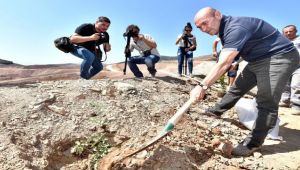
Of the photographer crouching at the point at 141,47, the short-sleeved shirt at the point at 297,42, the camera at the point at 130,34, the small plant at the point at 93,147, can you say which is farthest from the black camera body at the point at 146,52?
the small plant at the point at 93,147

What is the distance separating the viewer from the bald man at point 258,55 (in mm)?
3330

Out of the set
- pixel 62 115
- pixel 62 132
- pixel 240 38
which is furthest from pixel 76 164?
pixel 240 38

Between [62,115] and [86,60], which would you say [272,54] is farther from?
[86,60]

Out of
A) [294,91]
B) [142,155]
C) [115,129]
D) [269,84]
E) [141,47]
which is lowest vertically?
[142,155]

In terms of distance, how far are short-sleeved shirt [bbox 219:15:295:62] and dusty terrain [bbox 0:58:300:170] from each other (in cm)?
113

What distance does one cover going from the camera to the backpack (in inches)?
226

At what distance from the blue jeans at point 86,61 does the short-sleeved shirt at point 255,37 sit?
112 inches

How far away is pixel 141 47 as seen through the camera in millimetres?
6727

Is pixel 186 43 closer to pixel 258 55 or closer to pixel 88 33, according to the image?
pixel 88 33

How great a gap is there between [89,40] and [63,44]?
0.43 m

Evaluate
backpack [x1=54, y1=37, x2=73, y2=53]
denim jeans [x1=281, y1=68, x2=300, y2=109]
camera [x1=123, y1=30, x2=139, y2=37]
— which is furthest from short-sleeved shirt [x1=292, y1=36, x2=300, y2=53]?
backpack [x1=54, y1=37, x2=73, y2=53]

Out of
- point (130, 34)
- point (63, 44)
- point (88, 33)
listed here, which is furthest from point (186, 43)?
point (63, 44)

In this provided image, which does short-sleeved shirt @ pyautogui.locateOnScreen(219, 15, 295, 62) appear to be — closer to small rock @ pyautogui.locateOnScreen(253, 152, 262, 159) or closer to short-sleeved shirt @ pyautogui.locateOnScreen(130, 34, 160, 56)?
small rock @ pyautogui.locateOnScreen(253, 152, 262, 159)

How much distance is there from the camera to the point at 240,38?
334 centimetres
